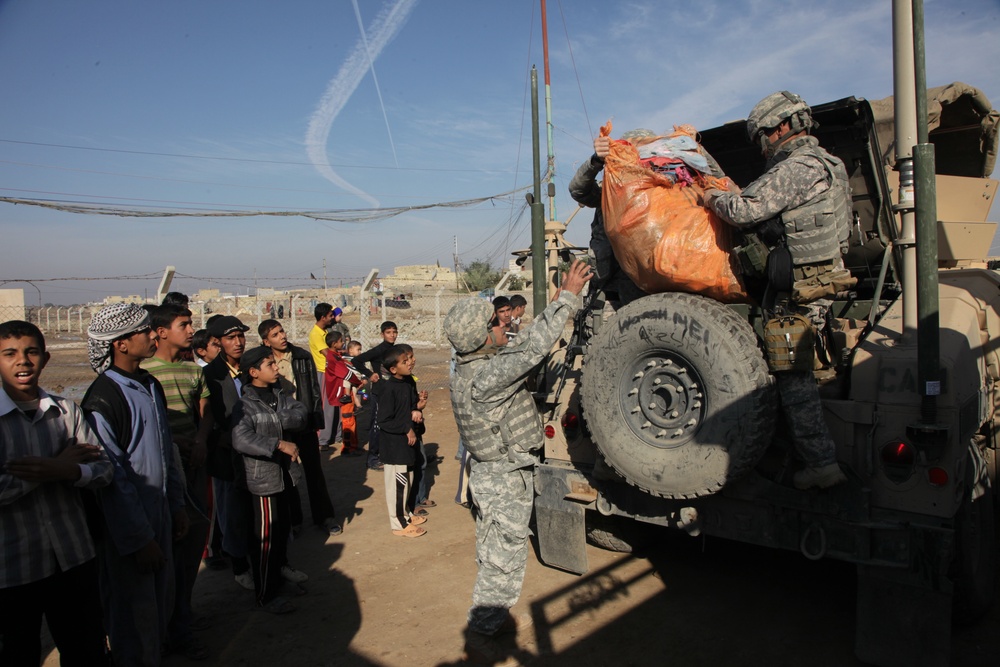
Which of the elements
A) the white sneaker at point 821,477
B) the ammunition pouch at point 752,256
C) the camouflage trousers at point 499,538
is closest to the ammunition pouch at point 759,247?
the ammunition pouch at point 752,256

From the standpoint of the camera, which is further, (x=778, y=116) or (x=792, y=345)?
(x=778, y=116)

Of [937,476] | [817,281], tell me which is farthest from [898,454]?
[817,281]

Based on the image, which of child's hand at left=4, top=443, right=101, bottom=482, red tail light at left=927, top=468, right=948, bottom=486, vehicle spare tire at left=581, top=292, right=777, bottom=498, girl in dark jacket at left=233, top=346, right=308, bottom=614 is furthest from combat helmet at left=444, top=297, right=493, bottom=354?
red tail light at left=927, top=468, right=948, bottom=486

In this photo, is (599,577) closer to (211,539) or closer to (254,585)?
(254,585)

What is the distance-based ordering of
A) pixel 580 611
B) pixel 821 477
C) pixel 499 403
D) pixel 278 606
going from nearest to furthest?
pixel 821 477, pixel 499 403, pixel 580 611, pixel 278 606

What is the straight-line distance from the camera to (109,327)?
2871 mm

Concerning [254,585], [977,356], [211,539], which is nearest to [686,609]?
[977,356]

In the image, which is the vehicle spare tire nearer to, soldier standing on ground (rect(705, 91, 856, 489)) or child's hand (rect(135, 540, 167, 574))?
soldier standing on ground (rect(705, 91, 856, 489))

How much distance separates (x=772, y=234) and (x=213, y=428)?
141 inches

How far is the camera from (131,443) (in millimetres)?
2807

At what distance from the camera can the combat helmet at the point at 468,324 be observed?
324cm

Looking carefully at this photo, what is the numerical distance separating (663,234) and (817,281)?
74 cm

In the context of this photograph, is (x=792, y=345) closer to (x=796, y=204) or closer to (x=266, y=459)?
(x=796, y=204)

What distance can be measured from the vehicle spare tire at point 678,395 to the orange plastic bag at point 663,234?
0.15 meters
